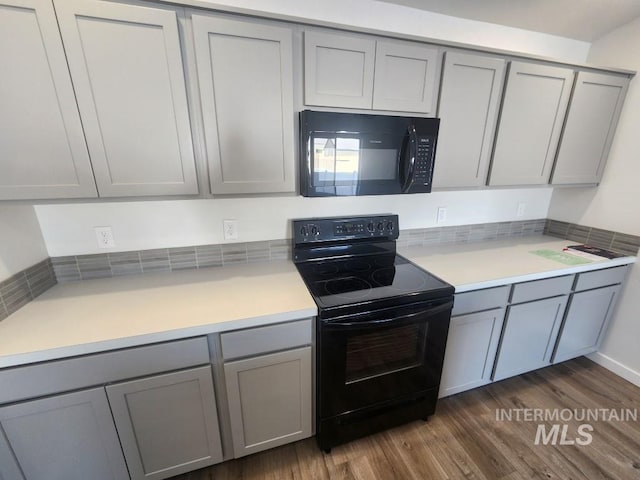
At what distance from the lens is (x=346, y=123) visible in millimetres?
1308

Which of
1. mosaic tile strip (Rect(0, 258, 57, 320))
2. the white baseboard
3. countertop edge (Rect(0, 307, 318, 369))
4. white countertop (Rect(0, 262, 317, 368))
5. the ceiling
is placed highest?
the ceiling

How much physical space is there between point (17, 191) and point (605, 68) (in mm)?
3259

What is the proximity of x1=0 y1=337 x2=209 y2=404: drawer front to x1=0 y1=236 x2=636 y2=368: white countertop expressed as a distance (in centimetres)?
4

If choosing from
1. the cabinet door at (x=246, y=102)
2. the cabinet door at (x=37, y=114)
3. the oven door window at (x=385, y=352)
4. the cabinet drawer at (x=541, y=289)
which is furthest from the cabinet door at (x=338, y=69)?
the cabinet drawer at (x=541, y=289)

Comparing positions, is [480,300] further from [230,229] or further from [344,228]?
[230,229]

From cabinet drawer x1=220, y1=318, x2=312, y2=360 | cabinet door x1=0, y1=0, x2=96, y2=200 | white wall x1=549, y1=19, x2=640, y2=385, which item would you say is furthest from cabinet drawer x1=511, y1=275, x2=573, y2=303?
cabinet door x1=0, y1=0, x2=96, y2=200

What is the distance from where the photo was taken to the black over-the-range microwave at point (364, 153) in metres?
1.29

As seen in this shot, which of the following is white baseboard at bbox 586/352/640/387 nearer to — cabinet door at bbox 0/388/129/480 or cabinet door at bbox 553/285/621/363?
cabinet door at bbox 553/285/621/363

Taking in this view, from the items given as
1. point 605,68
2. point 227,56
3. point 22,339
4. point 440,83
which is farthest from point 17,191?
point 605,68

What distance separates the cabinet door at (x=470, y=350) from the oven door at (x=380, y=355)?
123 millimetres

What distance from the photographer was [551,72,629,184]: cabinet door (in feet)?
5.79

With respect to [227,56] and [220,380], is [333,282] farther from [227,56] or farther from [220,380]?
[227,56]

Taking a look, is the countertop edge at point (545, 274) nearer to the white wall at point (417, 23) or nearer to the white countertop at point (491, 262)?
the white countertop at point (491, 262)

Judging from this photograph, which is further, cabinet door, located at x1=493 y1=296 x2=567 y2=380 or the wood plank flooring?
cabinet door, located at x1=493 y1=296 x2=567 y2=380
